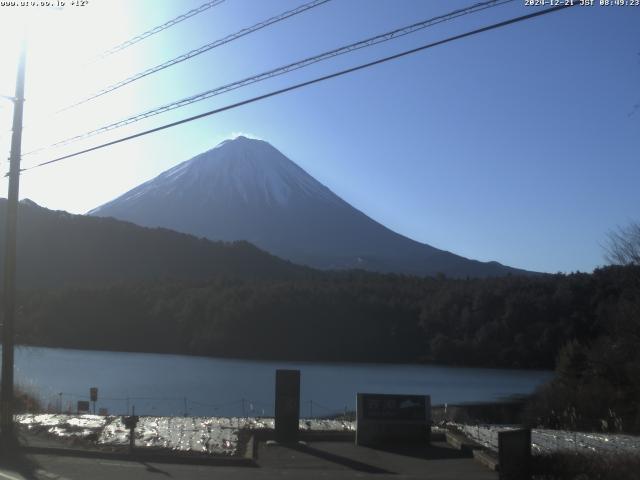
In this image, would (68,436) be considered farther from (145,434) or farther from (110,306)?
(110,306)

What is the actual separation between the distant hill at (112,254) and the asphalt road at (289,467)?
51.3 metres

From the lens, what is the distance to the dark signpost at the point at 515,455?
1152 centimetres

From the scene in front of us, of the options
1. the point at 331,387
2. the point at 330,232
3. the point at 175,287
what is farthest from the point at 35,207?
the point at 330,232

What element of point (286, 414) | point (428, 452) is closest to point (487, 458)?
point (428, 452)

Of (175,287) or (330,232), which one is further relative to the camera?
(330,232)

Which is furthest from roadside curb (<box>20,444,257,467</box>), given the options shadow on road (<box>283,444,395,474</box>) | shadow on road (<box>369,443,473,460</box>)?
shadow on road (<box>369,443,473,460</box>)

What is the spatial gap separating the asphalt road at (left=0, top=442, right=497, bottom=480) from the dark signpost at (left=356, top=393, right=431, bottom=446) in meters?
0.61

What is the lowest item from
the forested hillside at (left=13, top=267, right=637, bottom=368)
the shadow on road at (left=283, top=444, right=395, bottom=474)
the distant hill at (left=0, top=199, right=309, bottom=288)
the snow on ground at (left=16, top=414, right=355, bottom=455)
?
the shadow on road at (left=283, top=444, right=395, bottom=474)

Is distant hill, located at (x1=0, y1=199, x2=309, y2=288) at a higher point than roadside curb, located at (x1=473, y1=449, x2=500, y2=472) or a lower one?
higher

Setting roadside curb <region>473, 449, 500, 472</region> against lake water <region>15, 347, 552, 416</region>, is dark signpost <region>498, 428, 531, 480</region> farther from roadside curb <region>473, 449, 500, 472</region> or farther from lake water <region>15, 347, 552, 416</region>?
lake water <region>15, 347, 552, 416</region>

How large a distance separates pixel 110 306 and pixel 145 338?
364 centimetres

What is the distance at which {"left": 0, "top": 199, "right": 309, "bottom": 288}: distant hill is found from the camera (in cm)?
6594

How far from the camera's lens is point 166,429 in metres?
17.7

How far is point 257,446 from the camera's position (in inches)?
632
